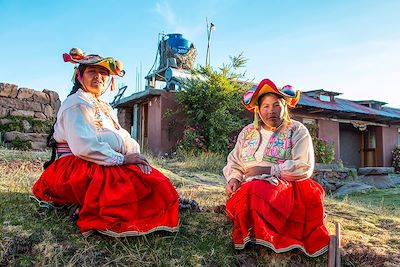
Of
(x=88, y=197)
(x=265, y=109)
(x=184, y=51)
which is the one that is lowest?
(x=88, y=197)

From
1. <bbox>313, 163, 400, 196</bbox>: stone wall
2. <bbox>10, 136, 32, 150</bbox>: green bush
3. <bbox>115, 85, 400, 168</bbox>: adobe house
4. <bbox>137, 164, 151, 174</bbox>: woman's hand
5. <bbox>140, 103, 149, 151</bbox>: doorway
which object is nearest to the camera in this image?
<bbox>137, 164, 151, 174</bbox>: woman's hand

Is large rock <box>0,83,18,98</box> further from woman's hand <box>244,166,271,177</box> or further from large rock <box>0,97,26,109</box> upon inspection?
woman's hand <box>244,166,271,177</box>

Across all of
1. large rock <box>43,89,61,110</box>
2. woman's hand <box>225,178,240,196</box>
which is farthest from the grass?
large rock <box>43,89,61,110</box>

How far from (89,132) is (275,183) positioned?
4.48ft

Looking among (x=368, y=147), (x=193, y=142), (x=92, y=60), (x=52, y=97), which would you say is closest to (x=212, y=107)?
(x=193, y=142)

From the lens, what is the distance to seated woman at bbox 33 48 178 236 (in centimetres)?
264

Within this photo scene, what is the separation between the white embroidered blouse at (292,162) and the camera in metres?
2.96

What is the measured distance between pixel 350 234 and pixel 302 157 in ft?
3.54

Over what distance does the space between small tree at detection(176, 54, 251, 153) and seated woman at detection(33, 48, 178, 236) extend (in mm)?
7862

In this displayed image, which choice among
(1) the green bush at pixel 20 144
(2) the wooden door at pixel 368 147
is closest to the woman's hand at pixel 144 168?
(1) the green bush at pixel 20 144

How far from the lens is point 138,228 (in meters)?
2.70

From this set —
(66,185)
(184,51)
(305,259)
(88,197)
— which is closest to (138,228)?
(88,197)

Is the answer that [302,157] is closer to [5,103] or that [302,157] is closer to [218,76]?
[5,103]

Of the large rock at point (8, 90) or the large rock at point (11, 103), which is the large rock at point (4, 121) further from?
the large rock at point (8, 90)
